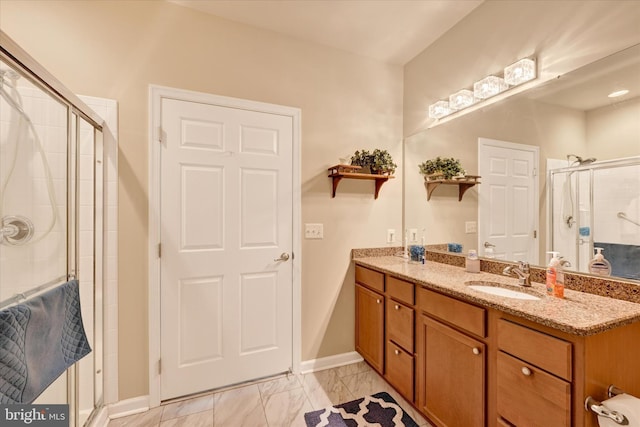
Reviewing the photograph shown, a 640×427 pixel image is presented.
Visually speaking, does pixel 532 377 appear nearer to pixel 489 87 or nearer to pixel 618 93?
pixel 618 93

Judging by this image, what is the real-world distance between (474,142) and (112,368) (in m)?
2.89

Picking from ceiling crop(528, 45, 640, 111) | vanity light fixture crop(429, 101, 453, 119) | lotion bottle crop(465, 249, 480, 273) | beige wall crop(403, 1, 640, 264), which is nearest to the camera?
ceiling crop(528, 45, 640, 111)

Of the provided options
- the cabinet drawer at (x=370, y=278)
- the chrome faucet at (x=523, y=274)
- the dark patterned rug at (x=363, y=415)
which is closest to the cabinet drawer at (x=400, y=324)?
the cabinet drawer at (x=370, y=278)

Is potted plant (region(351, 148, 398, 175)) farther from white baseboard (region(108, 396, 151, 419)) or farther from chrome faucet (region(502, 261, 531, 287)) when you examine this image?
white baseboard (region(108, 396, 151, 419))

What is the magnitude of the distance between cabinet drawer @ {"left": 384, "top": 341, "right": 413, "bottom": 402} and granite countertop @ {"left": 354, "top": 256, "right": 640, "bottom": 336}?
21.0 inches

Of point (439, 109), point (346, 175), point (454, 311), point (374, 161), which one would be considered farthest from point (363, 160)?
point (454, 311)

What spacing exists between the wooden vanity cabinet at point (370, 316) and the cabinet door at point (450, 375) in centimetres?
41

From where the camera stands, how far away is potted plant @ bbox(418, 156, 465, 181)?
82.2 inches

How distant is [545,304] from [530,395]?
1.24 feet

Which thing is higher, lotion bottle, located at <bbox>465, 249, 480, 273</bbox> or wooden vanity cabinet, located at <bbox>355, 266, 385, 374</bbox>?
lotion bottle, located at <bbox>465, 249, 480, 273</bbox>

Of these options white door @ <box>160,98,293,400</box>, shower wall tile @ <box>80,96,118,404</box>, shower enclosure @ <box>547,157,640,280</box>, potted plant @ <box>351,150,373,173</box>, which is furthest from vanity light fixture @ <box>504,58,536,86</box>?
shower wall tile @ <box>80,96,118,404</box>

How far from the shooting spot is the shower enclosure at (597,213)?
123cm

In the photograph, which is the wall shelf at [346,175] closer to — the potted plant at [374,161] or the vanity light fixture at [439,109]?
the potted plant at [374,161]

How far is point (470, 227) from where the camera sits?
201 cm
